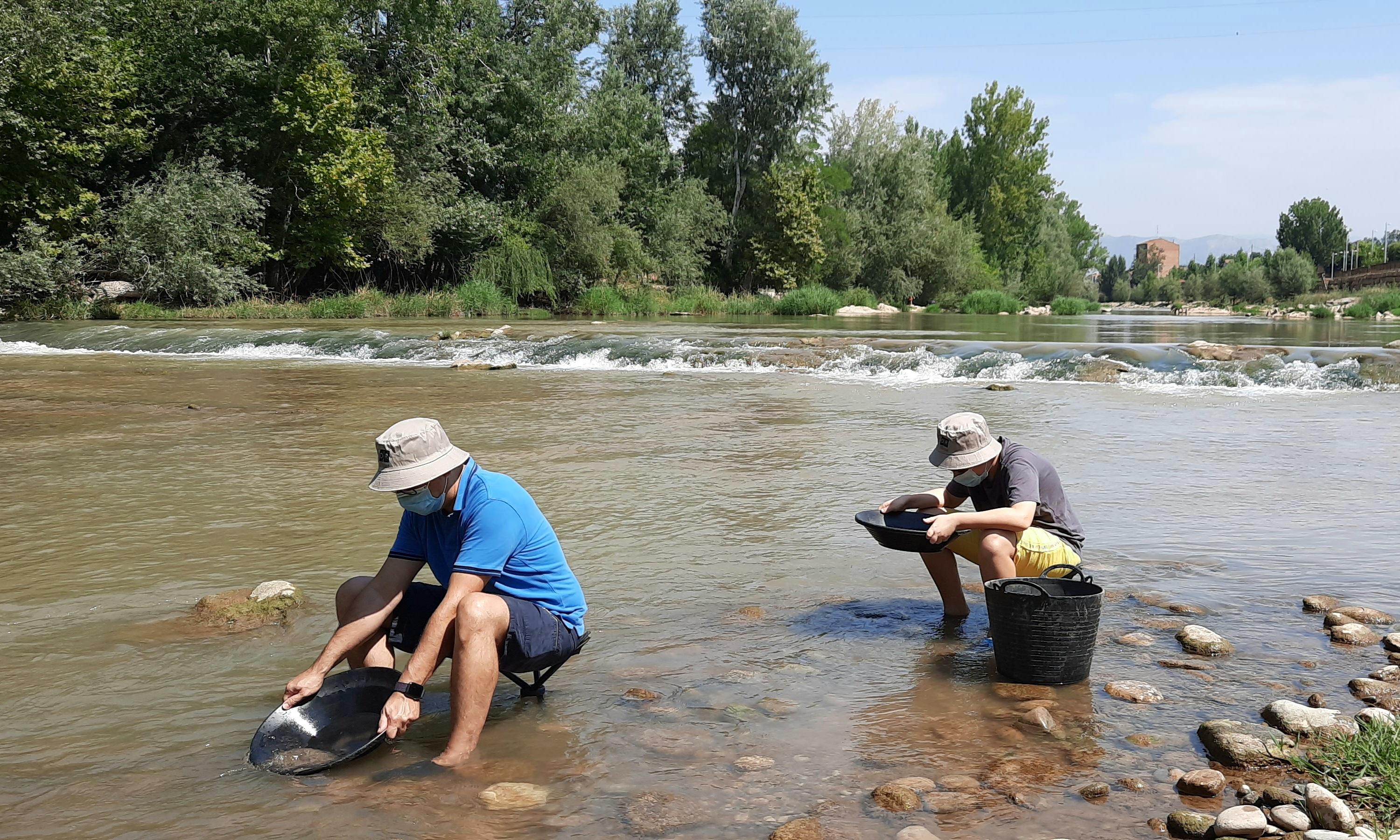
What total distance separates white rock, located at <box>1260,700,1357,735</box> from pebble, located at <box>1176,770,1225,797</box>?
0.50 meters

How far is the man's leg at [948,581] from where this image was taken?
519 cm

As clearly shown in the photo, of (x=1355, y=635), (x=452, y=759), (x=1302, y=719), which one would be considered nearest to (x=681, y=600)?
(x=452, y=759)

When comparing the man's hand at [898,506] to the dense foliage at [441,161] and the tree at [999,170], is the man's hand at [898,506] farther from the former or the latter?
the tree at [999,170]

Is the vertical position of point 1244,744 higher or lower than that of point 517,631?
lower

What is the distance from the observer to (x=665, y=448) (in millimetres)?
10633

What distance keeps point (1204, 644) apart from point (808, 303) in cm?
4131

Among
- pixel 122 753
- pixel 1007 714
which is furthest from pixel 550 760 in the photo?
pixel 1007 714

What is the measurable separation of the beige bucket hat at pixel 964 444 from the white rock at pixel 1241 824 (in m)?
1.96

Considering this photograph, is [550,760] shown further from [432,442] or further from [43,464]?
[43,464]

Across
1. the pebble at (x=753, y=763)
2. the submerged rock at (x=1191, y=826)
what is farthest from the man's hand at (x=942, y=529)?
the submerged rock at (x=1191, y=826)

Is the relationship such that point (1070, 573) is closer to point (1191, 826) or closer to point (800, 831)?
point (1191, 826)

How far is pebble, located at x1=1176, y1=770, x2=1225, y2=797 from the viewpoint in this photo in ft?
10.9

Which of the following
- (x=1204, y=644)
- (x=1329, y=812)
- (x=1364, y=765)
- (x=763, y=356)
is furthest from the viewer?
(x=763, y=356)

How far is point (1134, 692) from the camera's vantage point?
4.21m
